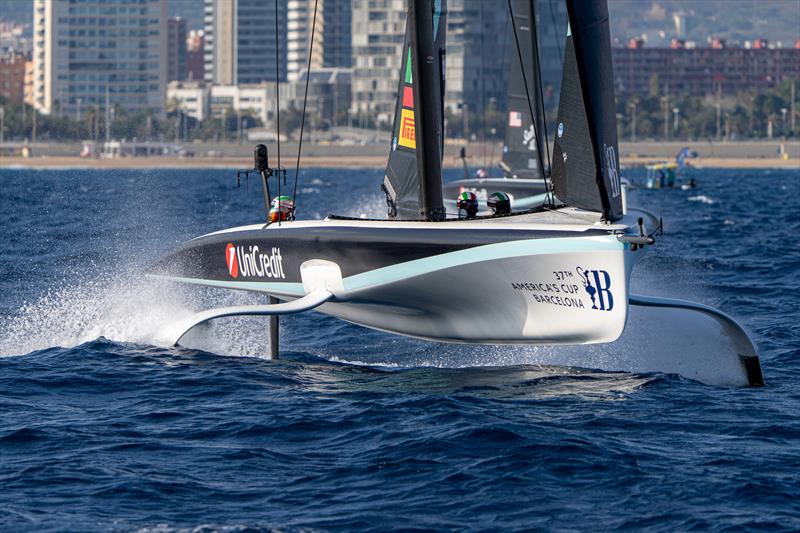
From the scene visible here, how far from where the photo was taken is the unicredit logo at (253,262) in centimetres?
1598

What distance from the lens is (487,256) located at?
1398 centimetres

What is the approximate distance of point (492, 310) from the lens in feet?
48.2

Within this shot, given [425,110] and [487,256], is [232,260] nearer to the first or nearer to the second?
[425,110]

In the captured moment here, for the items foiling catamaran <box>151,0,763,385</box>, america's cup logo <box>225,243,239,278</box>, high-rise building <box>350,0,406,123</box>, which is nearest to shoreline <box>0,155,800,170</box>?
high-rise building <box>350,0,406,123</box>

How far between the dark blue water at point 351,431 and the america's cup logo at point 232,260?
101cm

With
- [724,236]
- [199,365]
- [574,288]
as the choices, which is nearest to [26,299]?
[199,365]

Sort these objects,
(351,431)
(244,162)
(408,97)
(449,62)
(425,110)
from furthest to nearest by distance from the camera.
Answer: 1. (449,62)
2. (244,162)
3. (408,97)
4. (425,110)
5. (351,431)

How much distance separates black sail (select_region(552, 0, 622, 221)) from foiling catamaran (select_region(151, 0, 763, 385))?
0.5 inches

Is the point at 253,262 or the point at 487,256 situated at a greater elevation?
the point at 487,256

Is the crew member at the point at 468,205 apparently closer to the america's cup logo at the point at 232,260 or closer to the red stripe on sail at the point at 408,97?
the red stripe on sail at the point at 408,97

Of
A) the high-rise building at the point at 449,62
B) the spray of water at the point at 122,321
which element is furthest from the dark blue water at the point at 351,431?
the high-rise building at the point at 449,62

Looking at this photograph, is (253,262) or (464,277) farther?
(253,262)

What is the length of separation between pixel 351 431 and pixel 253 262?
178 inches

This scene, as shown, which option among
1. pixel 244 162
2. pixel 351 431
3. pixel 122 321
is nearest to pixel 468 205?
pixel 351 431
